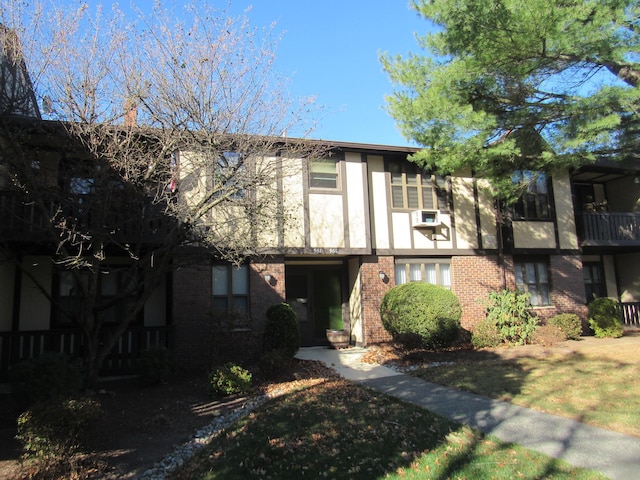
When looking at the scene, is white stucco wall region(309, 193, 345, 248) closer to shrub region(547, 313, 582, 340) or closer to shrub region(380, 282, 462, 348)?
shrub region(380, 282, 462, 348)

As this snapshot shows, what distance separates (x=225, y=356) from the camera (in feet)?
36.6

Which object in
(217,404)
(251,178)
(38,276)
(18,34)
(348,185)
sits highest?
(18,34)

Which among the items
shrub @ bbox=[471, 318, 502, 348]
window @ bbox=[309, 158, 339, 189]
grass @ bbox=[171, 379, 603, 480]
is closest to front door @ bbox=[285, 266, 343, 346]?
window @ bbox=[309, 158, 339, 189]

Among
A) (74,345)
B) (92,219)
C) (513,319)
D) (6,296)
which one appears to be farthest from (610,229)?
(6,296)

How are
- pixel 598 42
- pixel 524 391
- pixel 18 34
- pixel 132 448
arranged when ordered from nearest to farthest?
pixel 132 448, pixel 18 34, pixel 524 391, pixel 598 42

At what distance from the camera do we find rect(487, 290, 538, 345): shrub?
41.4 ft

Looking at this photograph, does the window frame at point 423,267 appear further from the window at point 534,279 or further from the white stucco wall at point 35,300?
the white stucco wall at point 35,300

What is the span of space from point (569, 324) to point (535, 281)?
2.00 m

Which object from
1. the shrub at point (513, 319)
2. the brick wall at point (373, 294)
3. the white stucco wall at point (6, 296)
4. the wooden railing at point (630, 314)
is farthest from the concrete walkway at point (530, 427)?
the wooden railing at point (630, 314)

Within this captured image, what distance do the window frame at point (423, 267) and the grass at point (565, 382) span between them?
315cm

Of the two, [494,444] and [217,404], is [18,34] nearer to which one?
[217,404]

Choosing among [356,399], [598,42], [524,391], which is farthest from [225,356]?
[598,42]

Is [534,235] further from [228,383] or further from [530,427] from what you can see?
[228,383]

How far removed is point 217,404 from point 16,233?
539 cm
